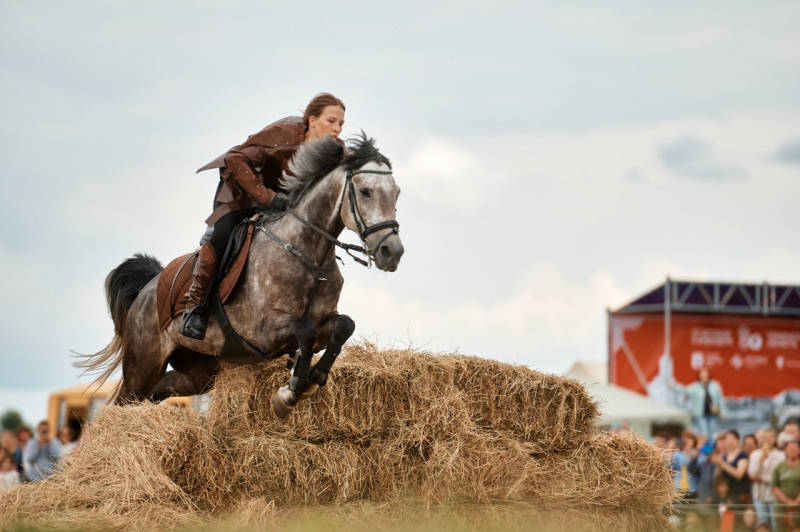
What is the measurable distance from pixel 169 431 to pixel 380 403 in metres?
1.55

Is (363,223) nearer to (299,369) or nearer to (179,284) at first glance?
(299,369)

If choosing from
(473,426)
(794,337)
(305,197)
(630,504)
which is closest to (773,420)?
(794,337)

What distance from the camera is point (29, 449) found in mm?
12883

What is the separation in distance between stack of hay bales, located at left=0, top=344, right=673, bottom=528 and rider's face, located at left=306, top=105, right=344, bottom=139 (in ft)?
5.69

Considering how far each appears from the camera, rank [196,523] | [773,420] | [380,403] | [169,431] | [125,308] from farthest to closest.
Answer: [773,420], [125,308], [380,403], [169,431], [196,523]

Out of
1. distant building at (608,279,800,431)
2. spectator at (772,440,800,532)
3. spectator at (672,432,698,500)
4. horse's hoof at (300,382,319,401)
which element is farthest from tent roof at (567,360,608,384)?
horse's hoof at (300,382,319,401)

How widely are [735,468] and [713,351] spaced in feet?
31.5

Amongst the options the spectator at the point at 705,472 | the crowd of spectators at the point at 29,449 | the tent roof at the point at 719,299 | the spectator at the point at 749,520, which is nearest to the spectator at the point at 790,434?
the spectator at the point at 705,472

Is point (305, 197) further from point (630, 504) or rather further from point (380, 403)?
point (630, 504)

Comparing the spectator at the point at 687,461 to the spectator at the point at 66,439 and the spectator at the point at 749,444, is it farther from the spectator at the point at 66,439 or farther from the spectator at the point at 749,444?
the spectator at the point at 66,439

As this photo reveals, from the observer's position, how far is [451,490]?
6680 millimetres

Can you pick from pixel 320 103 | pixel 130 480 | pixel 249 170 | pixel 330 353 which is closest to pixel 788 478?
pixel 330 353

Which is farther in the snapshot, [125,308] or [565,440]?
[125,308]

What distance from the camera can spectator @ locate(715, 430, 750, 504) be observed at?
1150 cm
